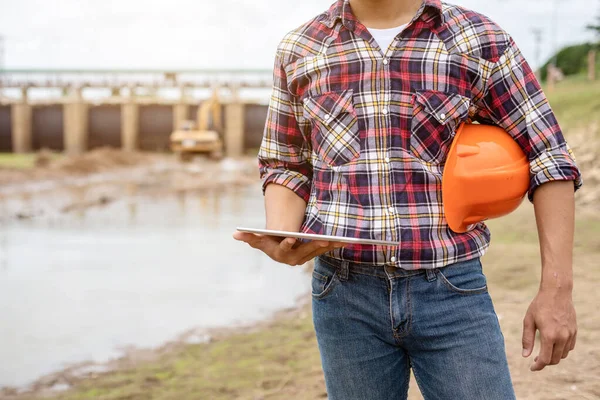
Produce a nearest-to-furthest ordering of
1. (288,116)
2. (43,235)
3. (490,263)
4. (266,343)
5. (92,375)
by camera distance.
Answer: (288,116)
(92,375)
(266,343)
(490,263)
(43,235)

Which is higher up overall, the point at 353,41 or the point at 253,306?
the point at 353,41

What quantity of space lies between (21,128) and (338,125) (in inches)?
1211

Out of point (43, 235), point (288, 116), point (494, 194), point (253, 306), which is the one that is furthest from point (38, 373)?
point (43, 235)

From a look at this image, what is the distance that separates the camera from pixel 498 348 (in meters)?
1.46

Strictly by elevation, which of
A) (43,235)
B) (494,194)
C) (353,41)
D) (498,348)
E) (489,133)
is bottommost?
(43,235)

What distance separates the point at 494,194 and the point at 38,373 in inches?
146

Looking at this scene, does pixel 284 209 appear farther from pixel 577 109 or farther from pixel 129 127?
pixel 129 127

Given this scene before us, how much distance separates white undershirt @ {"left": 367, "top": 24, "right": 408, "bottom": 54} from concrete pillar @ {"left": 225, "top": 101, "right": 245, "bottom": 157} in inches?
1024

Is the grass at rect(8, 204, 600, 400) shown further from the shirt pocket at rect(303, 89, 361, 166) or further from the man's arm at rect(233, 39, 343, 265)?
the shirt pocket at rect(303, 89, 361, 166)

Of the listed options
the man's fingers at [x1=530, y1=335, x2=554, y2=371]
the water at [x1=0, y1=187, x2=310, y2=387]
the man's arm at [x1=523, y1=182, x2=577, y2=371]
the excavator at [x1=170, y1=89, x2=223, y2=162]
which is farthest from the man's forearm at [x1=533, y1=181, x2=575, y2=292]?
the excavator at [x1=170, y1=89, x2=223, y2=162]

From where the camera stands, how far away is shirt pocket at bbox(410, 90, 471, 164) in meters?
1.50

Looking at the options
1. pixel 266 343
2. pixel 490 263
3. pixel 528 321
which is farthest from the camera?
pixel 490 263

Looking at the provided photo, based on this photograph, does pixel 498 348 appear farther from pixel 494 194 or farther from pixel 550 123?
pixel 550 123

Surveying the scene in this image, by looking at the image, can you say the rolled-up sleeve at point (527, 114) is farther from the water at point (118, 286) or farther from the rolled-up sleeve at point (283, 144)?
the water at point (118, 286)
